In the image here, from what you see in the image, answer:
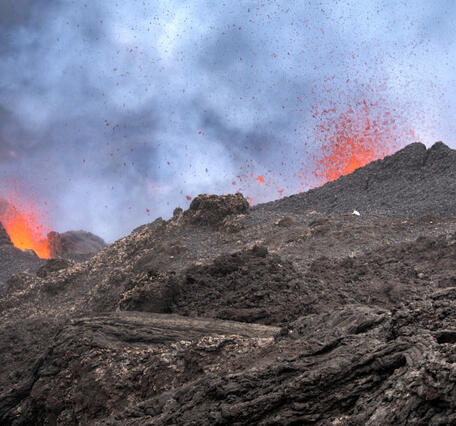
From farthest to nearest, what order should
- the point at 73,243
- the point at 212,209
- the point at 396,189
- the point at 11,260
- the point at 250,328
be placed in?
the point at 73,243
the point at 11,260
the point at 396,189
the point at 212,209
the point at 250,328

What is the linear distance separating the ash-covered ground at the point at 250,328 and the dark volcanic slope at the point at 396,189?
65cm

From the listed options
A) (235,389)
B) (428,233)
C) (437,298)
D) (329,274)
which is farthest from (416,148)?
(235,389)

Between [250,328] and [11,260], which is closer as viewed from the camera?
[250,328]

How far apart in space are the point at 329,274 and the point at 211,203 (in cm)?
1492

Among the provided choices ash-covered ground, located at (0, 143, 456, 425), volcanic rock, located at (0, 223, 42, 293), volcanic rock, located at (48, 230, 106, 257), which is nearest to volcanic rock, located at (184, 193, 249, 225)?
ash-covered ground, located at (0, 143, 456, 425)

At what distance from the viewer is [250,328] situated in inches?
380

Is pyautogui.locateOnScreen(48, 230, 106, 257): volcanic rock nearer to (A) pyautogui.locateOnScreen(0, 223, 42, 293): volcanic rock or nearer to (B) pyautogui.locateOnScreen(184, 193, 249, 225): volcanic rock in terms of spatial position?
(A) pyautogui.locateOnScreen(0, 223, 42, 293): volcanic rock

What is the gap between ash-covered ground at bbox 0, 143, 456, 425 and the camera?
469 cm

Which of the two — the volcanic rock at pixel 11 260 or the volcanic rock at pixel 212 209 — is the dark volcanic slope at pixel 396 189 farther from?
the volcanic rock at pixel 11 260

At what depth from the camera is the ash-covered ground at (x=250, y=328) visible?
15.4 feet

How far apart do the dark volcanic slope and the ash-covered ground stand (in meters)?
0.65

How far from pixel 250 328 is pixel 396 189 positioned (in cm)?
2760

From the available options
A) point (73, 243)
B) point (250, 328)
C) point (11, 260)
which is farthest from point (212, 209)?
point (73, 243)

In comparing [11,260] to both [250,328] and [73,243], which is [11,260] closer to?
[73,243]
